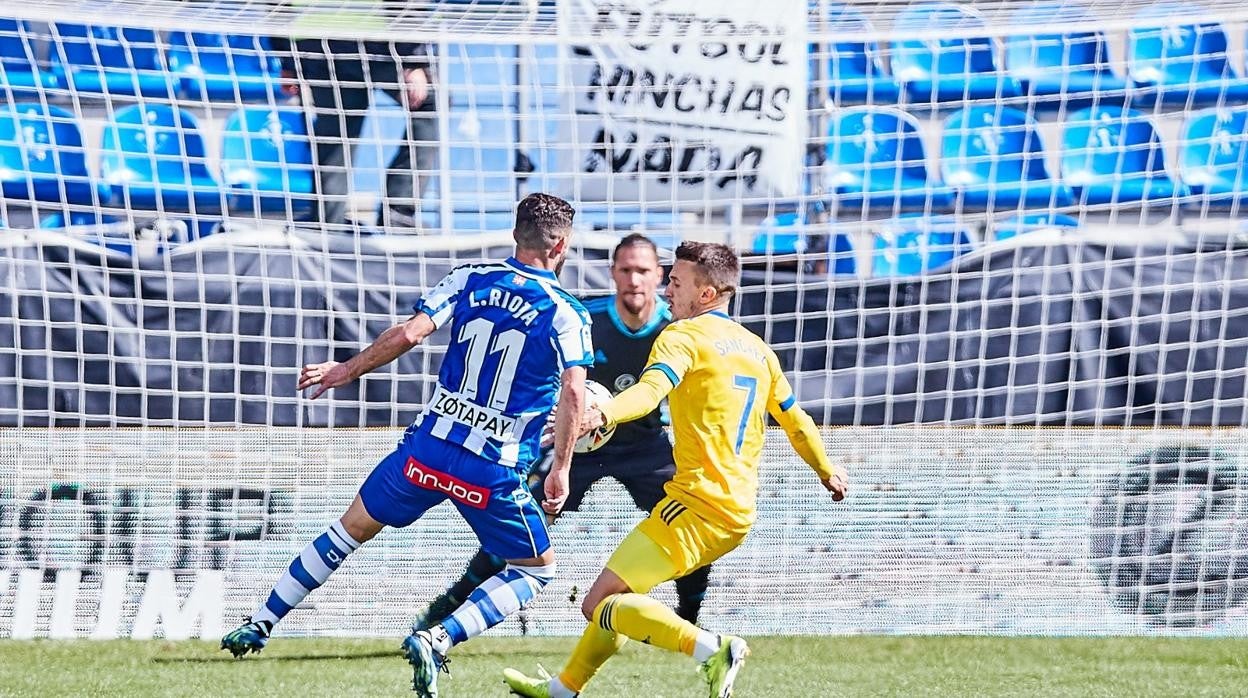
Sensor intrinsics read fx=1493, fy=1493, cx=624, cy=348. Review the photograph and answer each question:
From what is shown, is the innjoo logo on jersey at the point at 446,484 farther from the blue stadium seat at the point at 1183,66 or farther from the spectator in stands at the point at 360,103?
the blue stadium seat at the point at 1183,66

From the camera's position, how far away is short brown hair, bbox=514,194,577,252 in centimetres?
522

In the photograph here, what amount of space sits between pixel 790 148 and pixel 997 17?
1.55m

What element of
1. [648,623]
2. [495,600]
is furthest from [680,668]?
[648,623]

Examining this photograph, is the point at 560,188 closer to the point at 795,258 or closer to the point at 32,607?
the point at 795,258

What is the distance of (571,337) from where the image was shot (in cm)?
507

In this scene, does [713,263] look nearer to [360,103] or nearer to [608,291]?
[608,291]

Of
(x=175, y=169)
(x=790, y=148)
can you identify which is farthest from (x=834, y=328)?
(x=175, y=169)

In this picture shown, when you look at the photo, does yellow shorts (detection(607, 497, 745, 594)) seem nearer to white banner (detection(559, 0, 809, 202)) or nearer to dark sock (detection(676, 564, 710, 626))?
dark sock (detection(676, 564, 710, 626))

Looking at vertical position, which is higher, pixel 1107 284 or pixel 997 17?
pixel 997 17

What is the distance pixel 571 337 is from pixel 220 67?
21.8ft

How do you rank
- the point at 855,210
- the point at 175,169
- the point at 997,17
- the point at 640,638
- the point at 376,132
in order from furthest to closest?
the point at 175,169, the point at 855,210, the point at 997,17, the point at 376,132, the point at 640,638

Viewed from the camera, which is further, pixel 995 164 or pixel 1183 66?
pixel 1183 66

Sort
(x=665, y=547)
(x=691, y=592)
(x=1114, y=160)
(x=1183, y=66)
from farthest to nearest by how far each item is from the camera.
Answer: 1. (x=1183, y=66)
2. (x=1114, y=160)
3. (x=691, y=592)
4. (x=665, y=547)

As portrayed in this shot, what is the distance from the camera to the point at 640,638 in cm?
478
